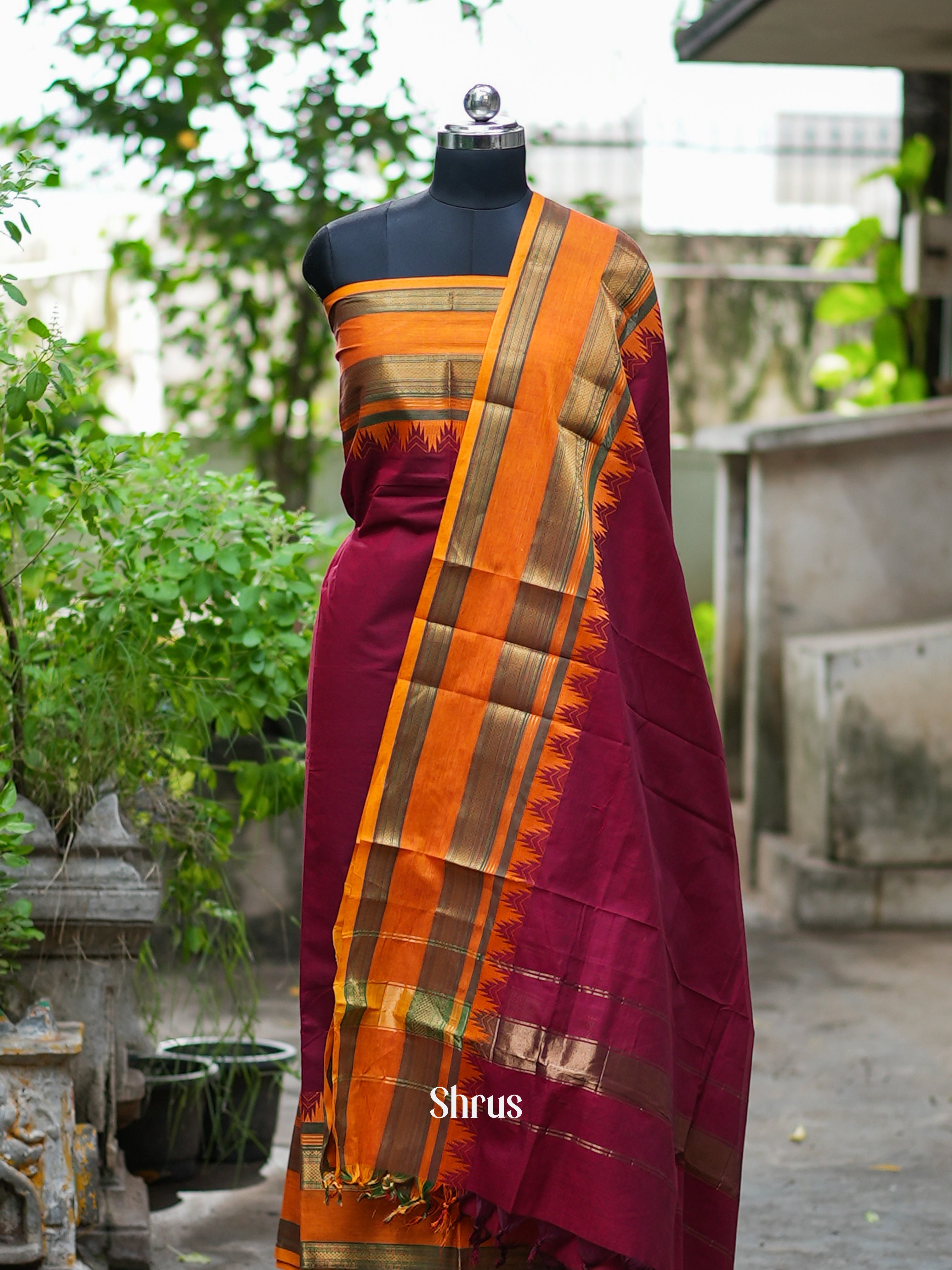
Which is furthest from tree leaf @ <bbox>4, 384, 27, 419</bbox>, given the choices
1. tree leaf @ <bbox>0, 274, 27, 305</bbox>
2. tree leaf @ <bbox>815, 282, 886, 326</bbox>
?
tree leaf @ <bbox>815, 282, 886, 326</bbox>

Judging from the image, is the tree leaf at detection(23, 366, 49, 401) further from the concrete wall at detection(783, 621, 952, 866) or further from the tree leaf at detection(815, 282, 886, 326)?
the tree leaf at detection(815, 282, 886, 326)

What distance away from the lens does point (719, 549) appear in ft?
18.2

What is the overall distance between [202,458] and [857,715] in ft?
8.59

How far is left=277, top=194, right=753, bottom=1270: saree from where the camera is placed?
1793mm

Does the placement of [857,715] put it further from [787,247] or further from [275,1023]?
[787,247]

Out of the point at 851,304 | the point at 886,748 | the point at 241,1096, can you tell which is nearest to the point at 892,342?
the point at 851,304

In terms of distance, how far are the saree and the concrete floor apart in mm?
651

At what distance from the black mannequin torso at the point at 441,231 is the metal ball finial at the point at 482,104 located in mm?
55

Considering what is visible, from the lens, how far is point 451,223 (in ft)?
6.24

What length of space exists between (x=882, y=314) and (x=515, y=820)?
5613mm

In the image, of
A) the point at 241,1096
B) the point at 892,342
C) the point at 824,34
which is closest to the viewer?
the point at 241,1096

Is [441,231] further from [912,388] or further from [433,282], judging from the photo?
[912,388]

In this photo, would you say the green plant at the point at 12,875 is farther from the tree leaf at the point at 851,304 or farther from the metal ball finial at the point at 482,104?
the tree leaf at the point at 851,304

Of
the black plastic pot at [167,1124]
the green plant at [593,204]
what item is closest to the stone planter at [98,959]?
the black plastic pot at [167,1124]
